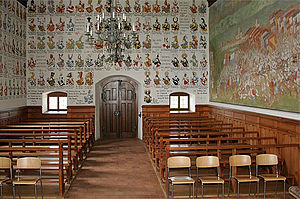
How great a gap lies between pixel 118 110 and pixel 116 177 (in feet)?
26.2

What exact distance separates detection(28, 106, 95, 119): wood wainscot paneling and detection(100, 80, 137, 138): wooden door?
0.93 m

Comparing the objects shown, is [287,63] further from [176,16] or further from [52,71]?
[52,71]

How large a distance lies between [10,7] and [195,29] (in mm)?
8620

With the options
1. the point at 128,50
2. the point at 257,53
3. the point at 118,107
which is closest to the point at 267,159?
the point at 257,53

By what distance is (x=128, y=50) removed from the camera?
15789 millimetres

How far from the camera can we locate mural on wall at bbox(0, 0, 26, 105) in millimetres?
12617

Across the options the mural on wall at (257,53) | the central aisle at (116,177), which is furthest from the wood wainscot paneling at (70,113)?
the mural on wall at (257,53)

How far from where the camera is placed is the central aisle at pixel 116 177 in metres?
7.38

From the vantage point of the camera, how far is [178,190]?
24.4 feet

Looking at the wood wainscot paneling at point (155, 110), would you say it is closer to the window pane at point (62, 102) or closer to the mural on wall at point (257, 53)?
the mural on wall at point (257, 53)

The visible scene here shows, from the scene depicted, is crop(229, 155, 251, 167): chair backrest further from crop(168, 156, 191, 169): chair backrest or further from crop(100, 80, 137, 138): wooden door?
crop(100, 80, 137, 138): wooden door

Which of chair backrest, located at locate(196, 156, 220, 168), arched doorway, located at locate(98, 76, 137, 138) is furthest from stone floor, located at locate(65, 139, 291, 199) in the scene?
arched doorway, located at locate(98, 76, 137, 138)

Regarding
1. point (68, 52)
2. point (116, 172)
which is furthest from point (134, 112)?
point (116, 172)

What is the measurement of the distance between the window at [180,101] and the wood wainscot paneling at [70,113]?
422cm
